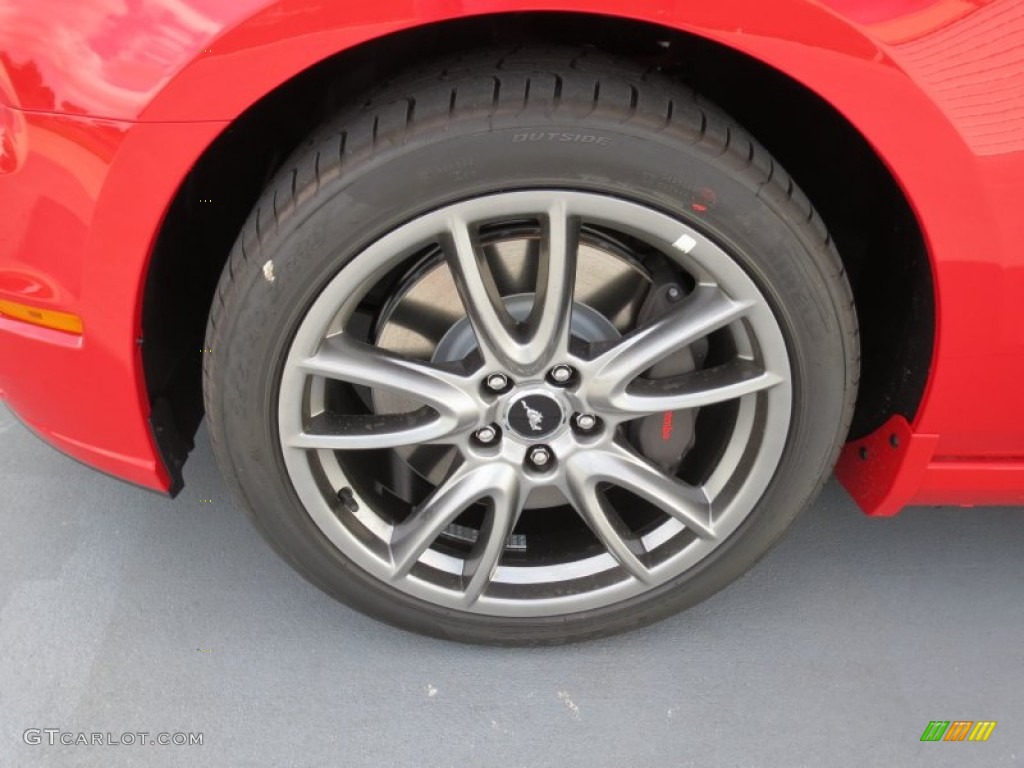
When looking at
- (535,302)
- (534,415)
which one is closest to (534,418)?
(534,415)

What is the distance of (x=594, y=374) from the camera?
1.28m

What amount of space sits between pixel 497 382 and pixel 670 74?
0.55m

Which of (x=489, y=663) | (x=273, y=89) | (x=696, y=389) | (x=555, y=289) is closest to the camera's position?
(x=273, y=89)

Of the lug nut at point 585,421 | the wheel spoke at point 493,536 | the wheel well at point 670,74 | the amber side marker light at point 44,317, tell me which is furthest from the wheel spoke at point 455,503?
the amber side marker light at point 44,317

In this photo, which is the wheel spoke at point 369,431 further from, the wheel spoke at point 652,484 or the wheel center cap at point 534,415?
the wheel spoke at point 652,484

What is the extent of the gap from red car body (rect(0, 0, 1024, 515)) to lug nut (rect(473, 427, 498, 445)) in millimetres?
541

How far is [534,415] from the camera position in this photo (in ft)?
4.27

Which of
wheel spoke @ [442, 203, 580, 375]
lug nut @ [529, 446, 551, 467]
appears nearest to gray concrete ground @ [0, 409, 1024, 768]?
lug nut @ [529, 446, 551, 467]

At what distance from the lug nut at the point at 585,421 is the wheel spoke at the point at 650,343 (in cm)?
5

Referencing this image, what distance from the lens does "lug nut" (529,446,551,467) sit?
1.35 m

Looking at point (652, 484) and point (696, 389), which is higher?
point (696, 389)

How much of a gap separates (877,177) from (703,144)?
0.37 m

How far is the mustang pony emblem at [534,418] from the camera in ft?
4.25

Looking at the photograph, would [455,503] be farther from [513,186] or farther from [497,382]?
[513,186]
